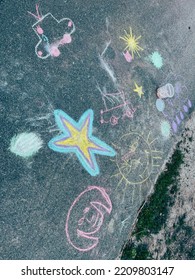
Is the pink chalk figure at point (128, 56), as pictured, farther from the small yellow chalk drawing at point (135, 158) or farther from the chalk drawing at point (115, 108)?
the small yellow chalk drawing at point (135, 158)

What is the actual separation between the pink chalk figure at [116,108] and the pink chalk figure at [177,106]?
0.58m

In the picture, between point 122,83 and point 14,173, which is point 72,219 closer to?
point 14,173

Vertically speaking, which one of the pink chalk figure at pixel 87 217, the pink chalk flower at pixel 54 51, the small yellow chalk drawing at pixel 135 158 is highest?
the pink chalk flower at pixel 54 51

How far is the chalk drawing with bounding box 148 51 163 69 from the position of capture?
15.0 ft

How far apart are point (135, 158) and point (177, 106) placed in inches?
41.8

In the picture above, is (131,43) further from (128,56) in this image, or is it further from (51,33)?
(51,33)

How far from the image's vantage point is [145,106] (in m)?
4.40

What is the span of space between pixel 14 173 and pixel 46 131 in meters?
0.57

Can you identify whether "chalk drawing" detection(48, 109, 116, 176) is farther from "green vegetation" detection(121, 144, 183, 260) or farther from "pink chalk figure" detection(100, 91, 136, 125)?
"green vegetation" detection(121, 144, 183, 260)

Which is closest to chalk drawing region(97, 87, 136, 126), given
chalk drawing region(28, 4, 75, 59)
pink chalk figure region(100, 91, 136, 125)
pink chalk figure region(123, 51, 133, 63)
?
pink chalk figure region(100, 91, 136, 125)

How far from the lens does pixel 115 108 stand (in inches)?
164

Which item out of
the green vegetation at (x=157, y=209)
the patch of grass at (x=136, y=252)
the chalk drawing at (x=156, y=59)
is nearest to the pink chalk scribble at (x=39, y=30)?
the chalk drawing at (x=156, y=59)

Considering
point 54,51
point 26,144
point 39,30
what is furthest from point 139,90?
point 26,144

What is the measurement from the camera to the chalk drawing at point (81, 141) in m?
3.78
